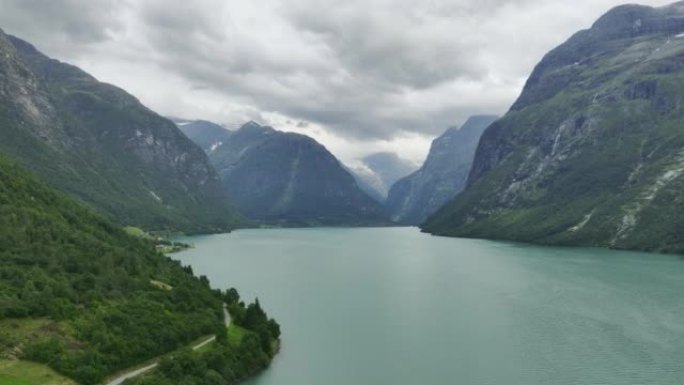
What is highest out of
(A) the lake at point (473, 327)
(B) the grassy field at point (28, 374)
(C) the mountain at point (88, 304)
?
(C) the mountain at point (88, 304)

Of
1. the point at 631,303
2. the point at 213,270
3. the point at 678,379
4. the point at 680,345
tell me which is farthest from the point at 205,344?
the point at 213,270

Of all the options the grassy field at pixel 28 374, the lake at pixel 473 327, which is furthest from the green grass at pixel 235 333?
the grassy field at pixel 28 374

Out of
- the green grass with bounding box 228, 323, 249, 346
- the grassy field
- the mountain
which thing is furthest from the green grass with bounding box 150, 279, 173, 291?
the grassy field

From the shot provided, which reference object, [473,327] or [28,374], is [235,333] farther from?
[473,327]

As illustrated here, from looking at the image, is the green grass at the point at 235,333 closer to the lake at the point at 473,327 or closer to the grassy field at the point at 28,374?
the lake at the point at 473,327

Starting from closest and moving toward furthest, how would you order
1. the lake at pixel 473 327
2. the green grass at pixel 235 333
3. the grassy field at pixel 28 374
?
the grassy field at pixel 28 374 → the lake at pixel 473 327 → the green grass at pixel 235 333

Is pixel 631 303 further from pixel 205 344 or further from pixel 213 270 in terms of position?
pixel 213 270

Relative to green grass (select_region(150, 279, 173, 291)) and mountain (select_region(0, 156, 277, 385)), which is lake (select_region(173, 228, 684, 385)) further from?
green grass (select_region(150, 279, 173, 291))
